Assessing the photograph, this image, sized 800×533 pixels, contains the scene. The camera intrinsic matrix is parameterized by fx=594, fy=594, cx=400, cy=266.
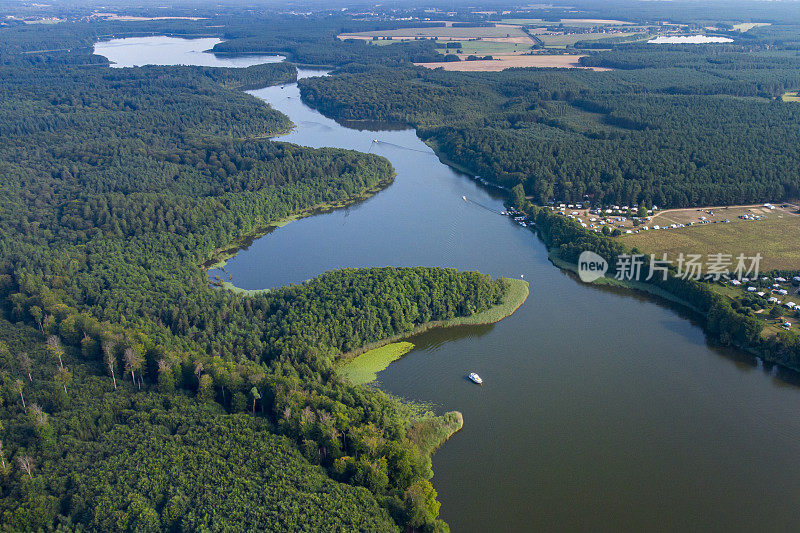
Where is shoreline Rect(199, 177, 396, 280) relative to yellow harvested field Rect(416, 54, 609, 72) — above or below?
below

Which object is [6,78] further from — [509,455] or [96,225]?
[509,455]

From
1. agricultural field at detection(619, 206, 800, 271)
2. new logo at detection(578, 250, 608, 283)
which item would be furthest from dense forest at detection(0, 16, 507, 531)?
agricultural field at detection(619, 206, 800, 271)

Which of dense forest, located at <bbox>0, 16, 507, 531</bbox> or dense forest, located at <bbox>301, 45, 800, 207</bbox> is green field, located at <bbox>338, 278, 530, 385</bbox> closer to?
dense forest, located at <bbox>0, 16, 507, 531</bbox>

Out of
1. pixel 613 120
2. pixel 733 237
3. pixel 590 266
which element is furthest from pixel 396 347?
pixel 613 120

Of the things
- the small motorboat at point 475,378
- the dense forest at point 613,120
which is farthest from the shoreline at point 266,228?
the small motorboat at point 475,378

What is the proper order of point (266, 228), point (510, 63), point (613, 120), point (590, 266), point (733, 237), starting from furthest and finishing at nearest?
point (510, 63), point (613, 120), point (266, 228), point (733, 237), point (590, 266)

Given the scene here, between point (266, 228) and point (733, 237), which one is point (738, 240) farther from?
point (266, 228)
